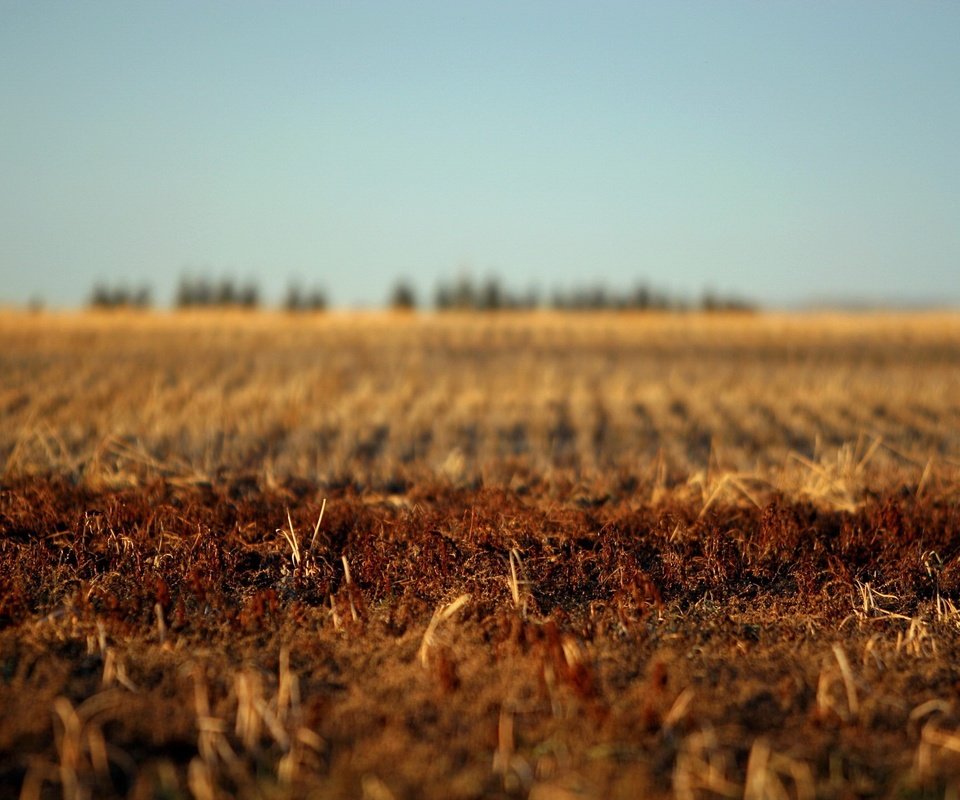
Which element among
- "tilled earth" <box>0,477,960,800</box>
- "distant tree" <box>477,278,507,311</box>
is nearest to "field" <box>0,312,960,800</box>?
"tilled earth" <box>0,477,960,800</box>

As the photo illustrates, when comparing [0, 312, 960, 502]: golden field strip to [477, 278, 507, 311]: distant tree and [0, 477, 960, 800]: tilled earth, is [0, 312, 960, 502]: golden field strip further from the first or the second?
[477, 278, 507, 311]: distant tree

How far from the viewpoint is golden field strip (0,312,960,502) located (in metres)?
7.59

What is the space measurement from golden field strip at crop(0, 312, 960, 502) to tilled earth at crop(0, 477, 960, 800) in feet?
3.58

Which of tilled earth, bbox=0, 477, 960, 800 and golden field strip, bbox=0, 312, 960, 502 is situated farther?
golden field strip, bbox=0, 312, 960, 502

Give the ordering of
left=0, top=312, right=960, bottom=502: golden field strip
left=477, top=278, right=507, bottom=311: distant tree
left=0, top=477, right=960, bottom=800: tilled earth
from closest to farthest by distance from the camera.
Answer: left=0, top=477, right=960, bottom=800: tilled earth → left=0, top=312, right=960, bottom=502: golden field strip → left=477, top=278, right=507, bottom=311: distant tree

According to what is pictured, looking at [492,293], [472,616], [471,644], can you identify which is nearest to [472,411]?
[472,616]

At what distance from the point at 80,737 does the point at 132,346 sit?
1923 cm

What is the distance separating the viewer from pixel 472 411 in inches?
454

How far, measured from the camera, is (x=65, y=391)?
40.0 ft

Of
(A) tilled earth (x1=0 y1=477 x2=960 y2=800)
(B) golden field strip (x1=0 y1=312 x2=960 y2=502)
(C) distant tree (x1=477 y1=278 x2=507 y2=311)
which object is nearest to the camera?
(A) tilled earth (x1=0 y1=477 x2=960 y2=800)

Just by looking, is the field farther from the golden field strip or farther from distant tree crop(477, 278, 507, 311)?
distant tree crop(477, 278, 507, 311)

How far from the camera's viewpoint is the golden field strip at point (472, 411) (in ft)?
24.9

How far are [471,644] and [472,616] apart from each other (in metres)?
0.28

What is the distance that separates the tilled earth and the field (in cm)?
2
